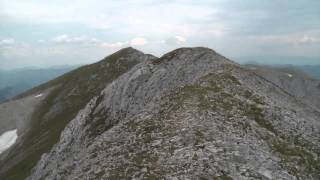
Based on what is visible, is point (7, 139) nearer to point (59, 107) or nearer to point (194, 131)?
point (59, 107)

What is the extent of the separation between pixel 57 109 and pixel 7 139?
15911mm

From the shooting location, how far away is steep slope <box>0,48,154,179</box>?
90562mm

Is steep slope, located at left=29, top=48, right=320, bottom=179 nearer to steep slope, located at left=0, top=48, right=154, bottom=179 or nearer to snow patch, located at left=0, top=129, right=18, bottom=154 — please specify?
steep slope, located at left=0, top=48, right=154, bottom=179

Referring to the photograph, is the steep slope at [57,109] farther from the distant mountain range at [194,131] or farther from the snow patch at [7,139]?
the distant mountain range at [194,131]

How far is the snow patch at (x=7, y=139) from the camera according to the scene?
358 ft

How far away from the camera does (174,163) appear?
2567 centimetres

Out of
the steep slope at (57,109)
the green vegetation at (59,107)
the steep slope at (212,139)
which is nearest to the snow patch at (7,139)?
the steep slope at (57,109)

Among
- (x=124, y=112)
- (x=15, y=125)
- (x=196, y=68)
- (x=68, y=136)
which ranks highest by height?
(x=196, y=68)

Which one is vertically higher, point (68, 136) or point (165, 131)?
point (165, 131)

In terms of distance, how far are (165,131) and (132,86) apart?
30088mm

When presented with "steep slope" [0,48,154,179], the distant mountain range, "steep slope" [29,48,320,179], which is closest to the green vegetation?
"steep slope" [0,48,154,179]

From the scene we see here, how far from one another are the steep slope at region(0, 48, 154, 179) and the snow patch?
241 centimetres

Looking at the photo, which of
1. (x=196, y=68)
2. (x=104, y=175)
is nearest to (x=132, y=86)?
(x=196, y=68)

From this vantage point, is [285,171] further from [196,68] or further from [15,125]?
[15,125]
